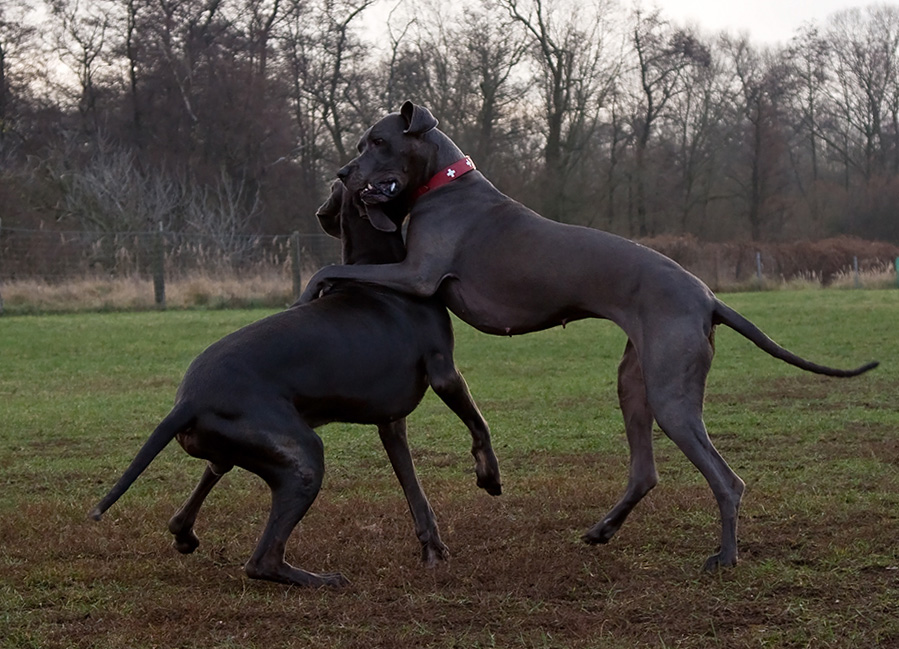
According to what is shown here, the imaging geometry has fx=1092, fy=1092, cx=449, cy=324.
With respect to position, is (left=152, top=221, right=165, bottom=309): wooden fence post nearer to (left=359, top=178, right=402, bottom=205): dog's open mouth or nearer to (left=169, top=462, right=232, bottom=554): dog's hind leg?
(left=359, top=178, right=402, bottom=205): dog's open mouth

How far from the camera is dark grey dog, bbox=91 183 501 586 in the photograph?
4.22 meters

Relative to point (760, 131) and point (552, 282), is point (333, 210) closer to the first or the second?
point (552, 282)

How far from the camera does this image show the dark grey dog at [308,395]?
13.9 feet

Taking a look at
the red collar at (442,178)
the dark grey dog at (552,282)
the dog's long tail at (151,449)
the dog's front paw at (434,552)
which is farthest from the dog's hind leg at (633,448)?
the dog's long tail at (151,449)

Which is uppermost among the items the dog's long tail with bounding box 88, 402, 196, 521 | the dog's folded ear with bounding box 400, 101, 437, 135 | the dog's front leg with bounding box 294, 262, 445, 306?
the dog's folded ear with bounding box 400, 101, 437, 135

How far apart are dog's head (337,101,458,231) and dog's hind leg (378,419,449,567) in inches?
38.6

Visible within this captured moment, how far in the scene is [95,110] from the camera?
34.8 meters

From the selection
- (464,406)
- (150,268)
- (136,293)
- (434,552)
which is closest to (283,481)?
(434,552)

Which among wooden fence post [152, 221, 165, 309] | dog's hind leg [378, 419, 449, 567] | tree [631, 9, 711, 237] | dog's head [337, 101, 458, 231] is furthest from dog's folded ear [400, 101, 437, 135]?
tree [631, 9, 711, 237]

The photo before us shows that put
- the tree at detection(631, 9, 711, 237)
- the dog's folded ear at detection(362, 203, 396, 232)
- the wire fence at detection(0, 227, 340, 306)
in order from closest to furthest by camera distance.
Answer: the dog's folded ear at detection(362, 203, 396, 232)
the wire fence at detection(0, 227, 340, 306)
the tree at detection(631, 9, 711, 237)

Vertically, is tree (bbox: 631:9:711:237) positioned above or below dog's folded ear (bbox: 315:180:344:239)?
above

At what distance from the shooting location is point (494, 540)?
5125 mm

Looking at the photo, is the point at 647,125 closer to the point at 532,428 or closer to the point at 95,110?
the point at 95,110

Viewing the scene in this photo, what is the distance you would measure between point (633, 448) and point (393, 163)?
1783 mm
